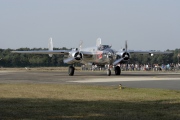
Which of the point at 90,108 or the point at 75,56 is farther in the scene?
the point at 75,56

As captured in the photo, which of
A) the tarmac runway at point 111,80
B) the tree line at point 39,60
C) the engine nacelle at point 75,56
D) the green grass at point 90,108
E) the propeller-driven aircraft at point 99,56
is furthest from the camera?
the tree line at point 39,60

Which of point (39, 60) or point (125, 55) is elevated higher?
point (39, 60)

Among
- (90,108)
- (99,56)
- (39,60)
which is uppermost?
(39,60)

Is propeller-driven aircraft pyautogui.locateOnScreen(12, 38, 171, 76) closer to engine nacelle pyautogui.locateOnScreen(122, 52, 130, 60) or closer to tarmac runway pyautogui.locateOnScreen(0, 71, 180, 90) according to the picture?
engine nacelle pyautogui.locateOnScreen(122, 52, 130, 60)

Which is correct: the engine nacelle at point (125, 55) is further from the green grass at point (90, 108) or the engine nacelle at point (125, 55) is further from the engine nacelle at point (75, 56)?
the green grass at point (90, 108)

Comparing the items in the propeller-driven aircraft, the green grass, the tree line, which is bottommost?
the green grass

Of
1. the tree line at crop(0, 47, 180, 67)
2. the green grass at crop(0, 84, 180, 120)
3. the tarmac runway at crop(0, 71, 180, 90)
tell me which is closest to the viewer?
the green grass at crop(0, 84, 180, 120)

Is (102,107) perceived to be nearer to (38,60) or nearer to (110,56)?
(110,56)

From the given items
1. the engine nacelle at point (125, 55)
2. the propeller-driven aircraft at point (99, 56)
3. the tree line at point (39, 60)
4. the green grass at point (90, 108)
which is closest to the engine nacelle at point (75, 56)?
the propeller-driven aircraft at point (99, 56)

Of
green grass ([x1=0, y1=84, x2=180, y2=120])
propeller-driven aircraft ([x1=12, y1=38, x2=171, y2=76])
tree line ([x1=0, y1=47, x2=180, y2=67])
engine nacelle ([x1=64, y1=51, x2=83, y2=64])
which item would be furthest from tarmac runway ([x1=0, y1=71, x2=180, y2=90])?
tree line ([x1=0, y1=47, x2=180, y2=67])

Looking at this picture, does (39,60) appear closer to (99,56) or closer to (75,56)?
(99,56)

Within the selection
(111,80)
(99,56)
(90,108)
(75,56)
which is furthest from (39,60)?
(90,108)

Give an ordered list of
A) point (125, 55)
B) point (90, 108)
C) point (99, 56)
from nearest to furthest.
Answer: point (90, 108), point (125, 55), point (99, 56)

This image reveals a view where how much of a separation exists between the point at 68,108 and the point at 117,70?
33.9 meters
